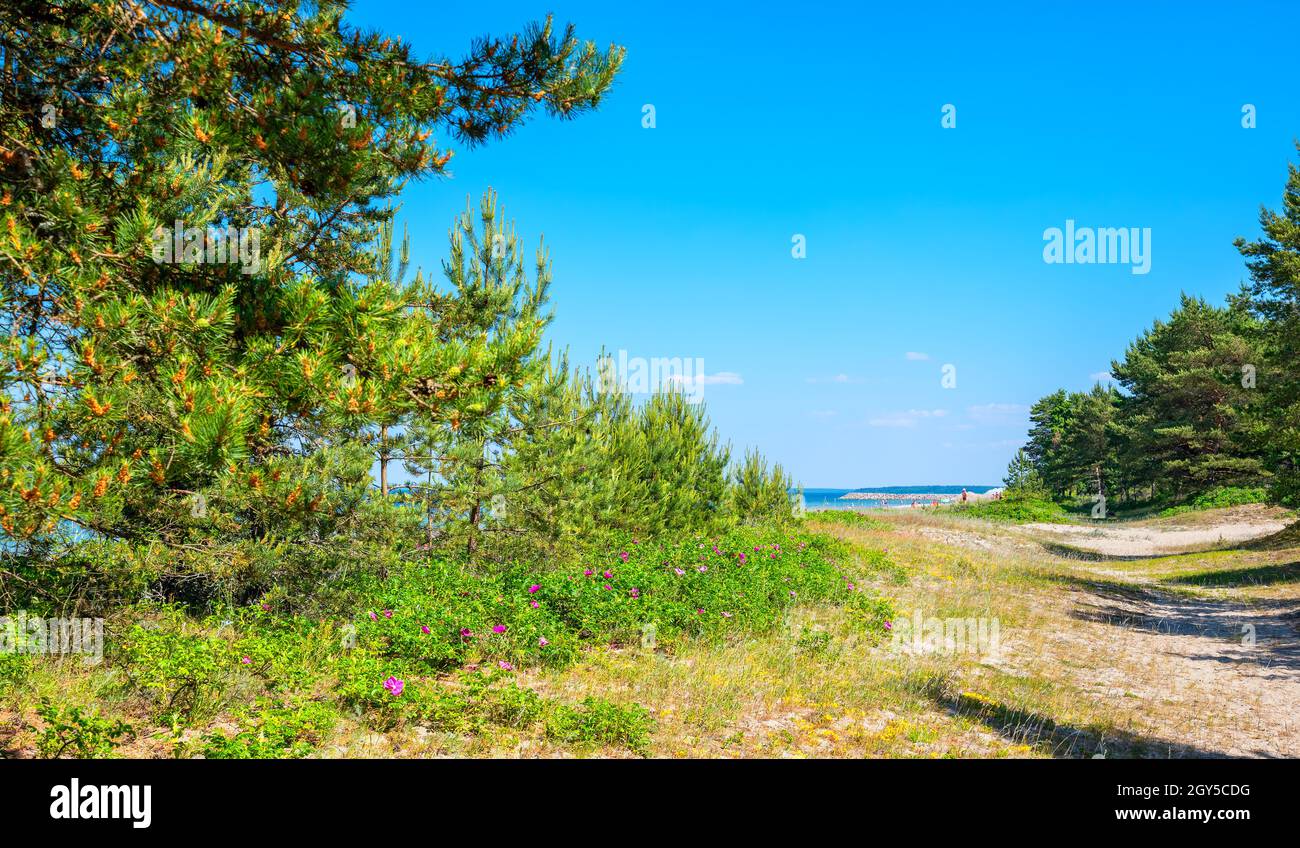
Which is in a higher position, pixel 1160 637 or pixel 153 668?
pixel 153 668

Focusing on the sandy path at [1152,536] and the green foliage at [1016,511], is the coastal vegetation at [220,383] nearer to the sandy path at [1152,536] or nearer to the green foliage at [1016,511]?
the sandy path at [1152,536]

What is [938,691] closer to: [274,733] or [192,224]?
[274,733]

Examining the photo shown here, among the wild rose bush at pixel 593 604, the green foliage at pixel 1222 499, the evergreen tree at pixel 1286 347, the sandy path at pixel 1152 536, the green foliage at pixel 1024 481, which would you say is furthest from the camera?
the green foliage at pixel 1024 481

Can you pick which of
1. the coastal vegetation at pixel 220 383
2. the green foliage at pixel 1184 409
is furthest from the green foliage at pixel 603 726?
the green foliage at pixel 1184 409

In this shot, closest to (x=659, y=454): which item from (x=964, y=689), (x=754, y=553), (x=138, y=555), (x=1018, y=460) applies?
(x=754, y=553)

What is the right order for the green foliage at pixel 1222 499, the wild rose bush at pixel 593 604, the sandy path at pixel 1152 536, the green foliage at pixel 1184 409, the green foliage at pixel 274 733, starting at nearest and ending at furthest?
the green foliage at pixel 274 733 < the wild rose bush at pixel 593 604 < the sandy path at pixel 1152 536 < the green foliage at pixel 1184 409 < the green foliage at pixel 1222 499

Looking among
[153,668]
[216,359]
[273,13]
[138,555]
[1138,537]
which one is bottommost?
[1138,537]

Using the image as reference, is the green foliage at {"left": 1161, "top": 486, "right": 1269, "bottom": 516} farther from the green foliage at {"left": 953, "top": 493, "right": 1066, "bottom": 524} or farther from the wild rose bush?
the wild rose bush

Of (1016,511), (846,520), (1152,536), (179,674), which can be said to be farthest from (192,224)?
(1016,511)

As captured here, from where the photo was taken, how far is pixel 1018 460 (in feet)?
220

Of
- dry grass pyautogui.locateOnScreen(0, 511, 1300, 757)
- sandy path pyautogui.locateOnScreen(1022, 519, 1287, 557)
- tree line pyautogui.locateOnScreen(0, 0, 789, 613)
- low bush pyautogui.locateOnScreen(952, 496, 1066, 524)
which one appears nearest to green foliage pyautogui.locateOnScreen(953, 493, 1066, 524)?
low bush pyautogui.locateOnScreen(952, 496, 1066, 524)
